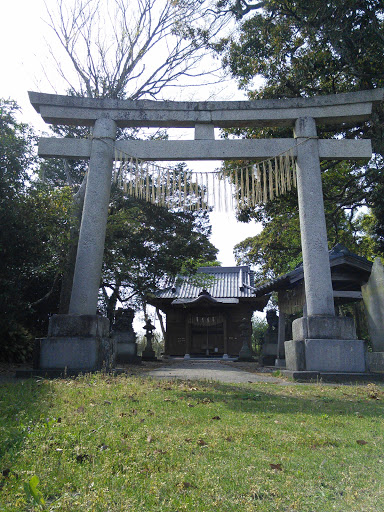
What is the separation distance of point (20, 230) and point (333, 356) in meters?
6.68

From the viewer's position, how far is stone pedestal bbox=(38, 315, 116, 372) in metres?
7.18

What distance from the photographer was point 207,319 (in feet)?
77.0

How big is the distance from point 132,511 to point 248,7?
1396cm

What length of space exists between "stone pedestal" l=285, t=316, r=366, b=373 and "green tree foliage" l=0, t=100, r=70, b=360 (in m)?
5.91

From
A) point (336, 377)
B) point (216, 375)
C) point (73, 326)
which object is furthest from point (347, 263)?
point (73, 326)

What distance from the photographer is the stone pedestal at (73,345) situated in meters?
7.18

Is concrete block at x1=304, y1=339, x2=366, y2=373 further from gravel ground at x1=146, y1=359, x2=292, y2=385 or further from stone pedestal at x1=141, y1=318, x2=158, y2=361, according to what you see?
stone pedestal at x1=141, y1=318, x2=158, y2=361

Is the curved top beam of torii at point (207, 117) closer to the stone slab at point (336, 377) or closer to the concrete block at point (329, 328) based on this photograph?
the concrete block at point (329, 328)

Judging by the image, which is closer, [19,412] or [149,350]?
[19,412]

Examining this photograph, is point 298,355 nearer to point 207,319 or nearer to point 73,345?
point 73,345

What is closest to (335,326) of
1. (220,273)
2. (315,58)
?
(315,58)

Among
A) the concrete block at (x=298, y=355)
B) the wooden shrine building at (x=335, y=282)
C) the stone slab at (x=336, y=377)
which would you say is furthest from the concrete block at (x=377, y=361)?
the concrete block at (x=298, y=355)

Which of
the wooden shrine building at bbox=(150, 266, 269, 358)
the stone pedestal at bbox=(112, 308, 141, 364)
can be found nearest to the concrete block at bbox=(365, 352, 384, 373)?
the stone pedestal at bbox=(112, 308, 141, 364)

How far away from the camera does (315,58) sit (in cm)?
1088
